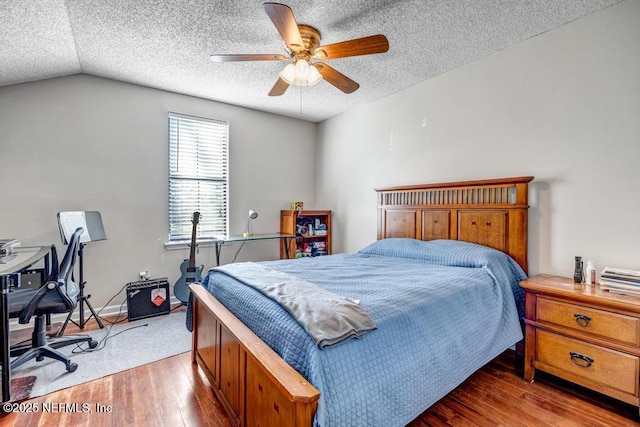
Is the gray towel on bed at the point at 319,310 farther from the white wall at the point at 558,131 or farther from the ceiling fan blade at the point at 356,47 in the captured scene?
the white wall at the point at 558,131

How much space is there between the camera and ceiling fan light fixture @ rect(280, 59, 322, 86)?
7.14 ft

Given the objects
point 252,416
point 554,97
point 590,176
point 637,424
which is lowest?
point 637,424

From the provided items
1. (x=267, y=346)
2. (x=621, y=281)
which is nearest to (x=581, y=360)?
(x=621, y=281)

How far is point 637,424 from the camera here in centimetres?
170

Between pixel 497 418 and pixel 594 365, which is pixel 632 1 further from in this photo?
pixel 497 418

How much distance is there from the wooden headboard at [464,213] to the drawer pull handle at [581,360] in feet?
2.38

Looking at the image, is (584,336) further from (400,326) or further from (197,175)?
(197,175)

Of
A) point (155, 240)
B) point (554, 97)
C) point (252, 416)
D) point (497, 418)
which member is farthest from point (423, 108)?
point (155, 240)

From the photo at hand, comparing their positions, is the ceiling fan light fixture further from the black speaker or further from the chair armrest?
the black speaker

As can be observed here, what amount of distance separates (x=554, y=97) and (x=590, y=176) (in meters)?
0.70

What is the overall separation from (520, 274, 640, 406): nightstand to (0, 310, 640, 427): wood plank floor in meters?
0.16

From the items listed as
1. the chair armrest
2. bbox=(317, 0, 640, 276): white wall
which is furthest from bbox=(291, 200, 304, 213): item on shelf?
the chair armrest

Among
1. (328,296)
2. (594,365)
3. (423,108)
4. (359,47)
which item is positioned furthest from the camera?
(423,108)

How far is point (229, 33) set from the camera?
235cm
